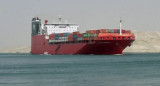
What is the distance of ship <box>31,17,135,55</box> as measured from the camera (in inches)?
4786

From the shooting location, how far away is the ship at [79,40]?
122 metres

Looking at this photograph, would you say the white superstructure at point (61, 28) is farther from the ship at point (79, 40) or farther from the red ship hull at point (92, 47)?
the red ship hull at point (92, 47)

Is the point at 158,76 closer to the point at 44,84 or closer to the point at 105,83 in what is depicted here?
the point at 105,83

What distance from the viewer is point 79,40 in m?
130

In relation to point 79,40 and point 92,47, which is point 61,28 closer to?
point 79,40

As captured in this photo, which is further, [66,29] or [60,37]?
[66,29]

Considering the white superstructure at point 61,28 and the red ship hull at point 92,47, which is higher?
the white superstructure at point 61,28

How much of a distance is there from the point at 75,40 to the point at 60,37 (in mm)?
13425

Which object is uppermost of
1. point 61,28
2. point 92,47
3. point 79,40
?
point 61,28

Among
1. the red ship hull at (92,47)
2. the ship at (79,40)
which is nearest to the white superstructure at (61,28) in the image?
the ship at (79,40)

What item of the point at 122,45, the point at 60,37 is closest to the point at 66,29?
the point at 60,37

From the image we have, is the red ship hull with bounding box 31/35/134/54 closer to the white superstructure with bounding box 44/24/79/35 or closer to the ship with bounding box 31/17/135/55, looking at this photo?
the ship with bounding box 31/17/135/55

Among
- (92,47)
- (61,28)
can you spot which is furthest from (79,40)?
(61,28)

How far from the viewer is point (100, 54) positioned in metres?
128
